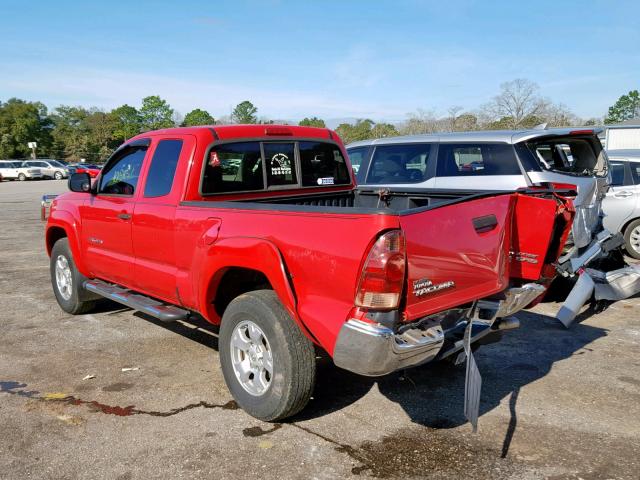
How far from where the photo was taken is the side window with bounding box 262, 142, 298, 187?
503 cm

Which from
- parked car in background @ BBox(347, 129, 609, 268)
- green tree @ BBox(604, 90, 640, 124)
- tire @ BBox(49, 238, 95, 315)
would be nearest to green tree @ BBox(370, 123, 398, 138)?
green tree @ BBox(604, 90, 640, 124)

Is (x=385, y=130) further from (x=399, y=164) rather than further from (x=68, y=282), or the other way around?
(x=68, y=282)

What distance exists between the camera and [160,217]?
14.9ft

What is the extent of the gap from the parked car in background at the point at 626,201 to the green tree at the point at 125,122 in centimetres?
7958

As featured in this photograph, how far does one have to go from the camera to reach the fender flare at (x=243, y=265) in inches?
134

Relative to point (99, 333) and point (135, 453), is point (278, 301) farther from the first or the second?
point (99, 333)

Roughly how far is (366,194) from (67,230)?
3.13m

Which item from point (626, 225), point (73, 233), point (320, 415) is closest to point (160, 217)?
point (73, 233)

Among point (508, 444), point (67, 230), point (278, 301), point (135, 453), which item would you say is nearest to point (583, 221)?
point (508, 444)

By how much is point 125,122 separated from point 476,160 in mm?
95292

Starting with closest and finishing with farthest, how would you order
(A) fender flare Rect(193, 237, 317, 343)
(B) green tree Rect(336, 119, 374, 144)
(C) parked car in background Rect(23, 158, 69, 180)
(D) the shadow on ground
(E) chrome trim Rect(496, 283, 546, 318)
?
(A) fender flare Rect(193, 237, 317, 343) < (E) chrome trim Rect(496, 283, 546, 318) < (D) the shadow on ground < (C) parked car in background Rect(23, 158, 69, 180) < (B) green tree Rect(336, 119, 374, 144)

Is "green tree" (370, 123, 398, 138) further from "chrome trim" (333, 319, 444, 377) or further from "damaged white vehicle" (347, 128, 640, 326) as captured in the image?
"chrome trim" (333, 319, 444, 377)

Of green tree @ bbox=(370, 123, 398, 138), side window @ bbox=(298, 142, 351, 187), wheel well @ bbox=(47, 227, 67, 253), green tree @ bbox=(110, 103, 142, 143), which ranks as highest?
green tree @ bbox=(110, 103, 142, 143)

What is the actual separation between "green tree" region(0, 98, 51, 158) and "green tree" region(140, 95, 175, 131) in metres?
16.7
